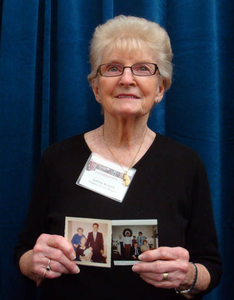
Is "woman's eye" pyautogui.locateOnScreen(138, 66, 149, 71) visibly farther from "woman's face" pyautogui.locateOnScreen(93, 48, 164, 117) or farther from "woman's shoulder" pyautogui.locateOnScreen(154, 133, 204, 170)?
"woman's shoulder" pyautogui.locateOnScreen(154, 133, 204, 170)

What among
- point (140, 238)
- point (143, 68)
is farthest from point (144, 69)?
point (140, 238)

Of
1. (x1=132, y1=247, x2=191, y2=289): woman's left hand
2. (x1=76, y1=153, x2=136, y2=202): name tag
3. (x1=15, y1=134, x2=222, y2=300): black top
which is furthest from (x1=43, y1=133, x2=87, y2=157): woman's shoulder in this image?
(x1=132, y1=247, x2=191, y2=289): woman's left hand

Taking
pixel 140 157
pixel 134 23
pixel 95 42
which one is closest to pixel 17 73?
pixel 95 42

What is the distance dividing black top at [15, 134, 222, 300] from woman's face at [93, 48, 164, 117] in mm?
206

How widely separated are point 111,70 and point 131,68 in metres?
0.09

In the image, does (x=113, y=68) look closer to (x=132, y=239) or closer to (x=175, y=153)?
(x=175, y=153)

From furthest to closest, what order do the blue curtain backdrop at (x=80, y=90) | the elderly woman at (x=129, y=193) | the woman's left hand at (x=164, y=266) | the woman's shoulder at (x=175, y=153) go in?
the blue curtain backdrop at (x=80, y=90) < the woman's shoulder at (x=175, y=153) < the elderly woman at (x=129, y=193) < the woman's left hand at (x=164, y=266)

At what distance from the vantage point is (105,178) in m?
1.05

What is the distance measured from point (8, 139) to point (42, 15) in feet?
2.44

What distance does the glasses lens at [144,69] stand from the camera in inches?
42.2

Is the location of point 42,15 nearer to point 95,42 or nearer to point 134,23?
point 95,42

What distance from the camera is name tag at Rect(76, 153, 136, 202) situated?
1039 mm

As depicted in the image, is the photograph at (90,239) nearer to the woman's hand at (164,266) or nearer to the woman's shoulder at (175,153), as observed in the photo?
the woman's hand at (164,266)

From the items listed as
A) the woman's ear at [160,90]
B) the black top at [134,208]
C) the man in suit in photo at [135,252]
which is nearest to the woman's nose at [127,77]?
the woman's ear at [160,90]
